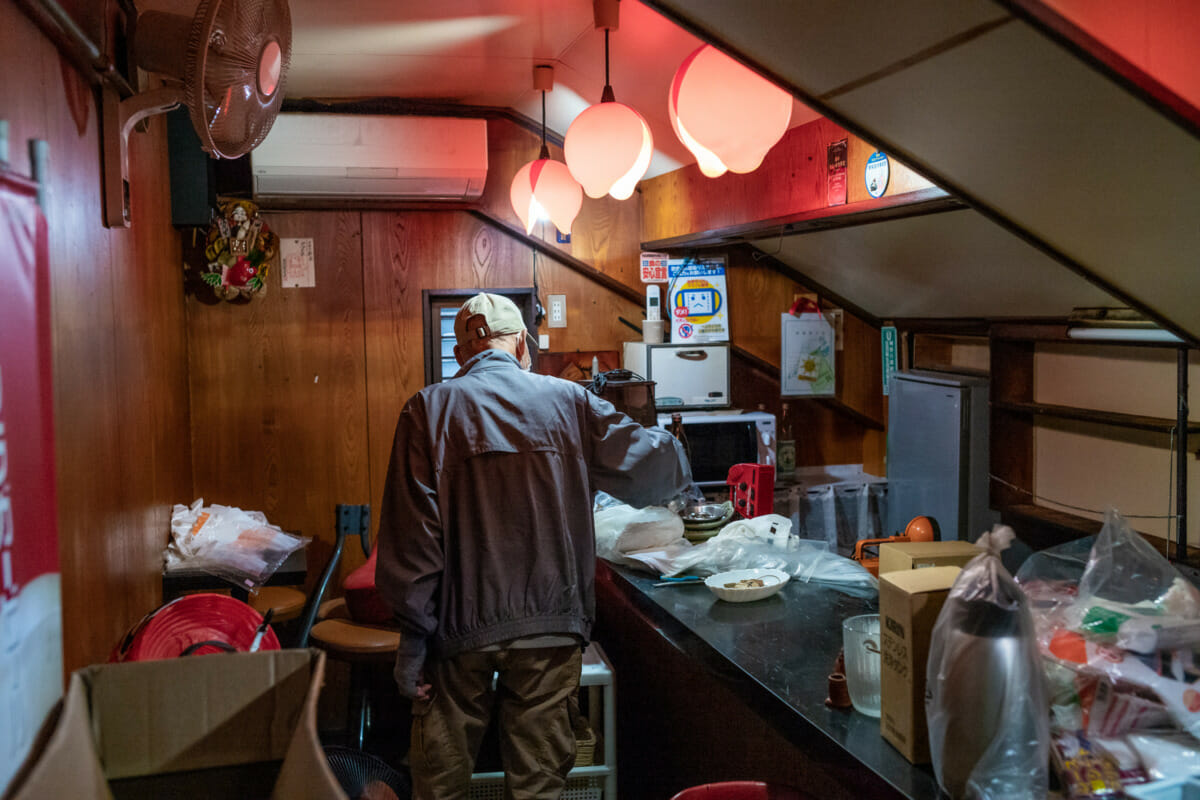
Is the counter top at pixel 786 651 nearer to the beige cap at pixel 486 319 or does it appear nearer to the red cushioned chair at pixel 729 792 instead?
the red cushioned chair at pixel 729 792

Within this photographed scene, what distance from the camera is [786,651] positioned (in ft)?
6.75

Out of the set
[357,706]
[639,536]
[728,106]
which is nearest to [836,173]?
[728,106]

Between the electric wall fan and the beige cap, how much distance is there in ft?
2.33

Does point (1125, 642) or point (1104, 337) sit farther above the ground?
point (1104, 337)

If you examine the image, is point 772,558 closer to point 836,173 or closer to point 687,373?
point 836,173

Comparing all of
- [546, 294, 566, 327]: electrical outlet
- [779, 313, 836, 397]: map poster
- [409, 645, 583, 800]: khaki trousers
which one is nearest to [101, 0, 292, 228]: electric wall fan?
[409, 645, 583, 800]: khaki trousers

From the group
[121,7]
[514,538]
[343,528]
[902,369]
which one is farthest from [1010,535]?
[902,369]

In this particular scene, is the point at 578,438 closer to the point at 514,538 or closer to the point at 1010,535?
the point at 514,538

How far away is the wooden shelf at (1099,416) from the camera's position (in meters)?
3.27

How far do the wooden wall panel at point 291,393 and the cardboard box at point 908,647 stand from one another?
3686mm

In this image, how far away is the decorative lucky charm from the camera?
176 inches

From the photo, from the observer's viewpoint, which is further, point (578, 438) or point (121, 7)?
point (578, 438)

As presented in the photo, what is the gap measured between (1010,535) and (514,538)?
121cm

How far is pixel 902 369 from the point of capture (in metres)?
4.82
